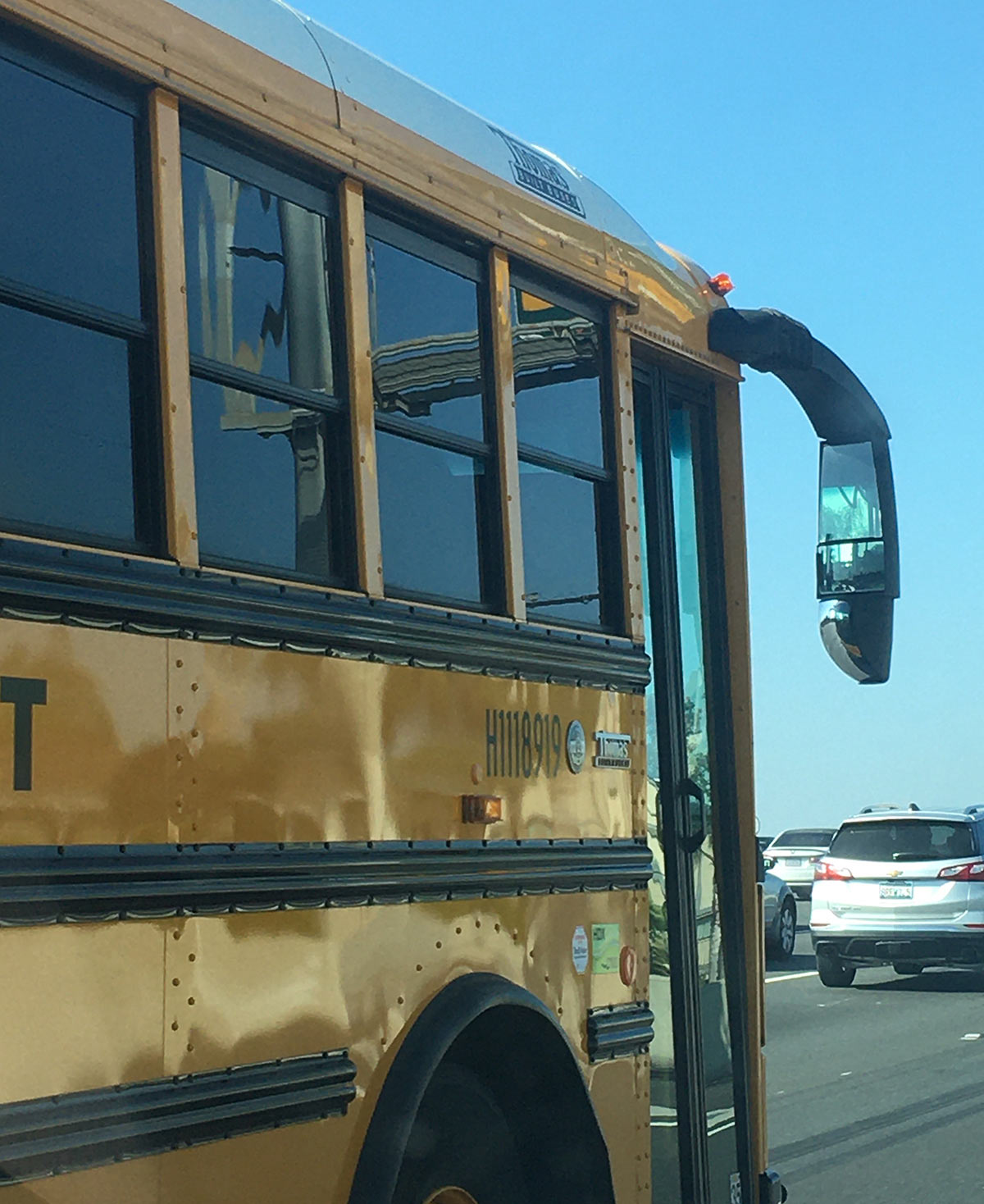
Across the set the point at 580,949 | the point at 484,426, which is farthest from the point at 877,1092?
the point at 484,426

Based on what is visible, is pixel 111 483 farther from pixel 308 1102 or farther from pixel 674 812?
pixel 674 812

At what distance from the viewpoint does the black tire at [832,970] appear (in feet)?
59.2

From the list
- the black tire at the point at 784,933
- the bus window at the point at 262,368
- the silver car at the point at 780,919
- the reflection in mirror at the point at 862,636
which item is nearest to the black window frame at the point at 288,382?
the bus window at the point at 262,368

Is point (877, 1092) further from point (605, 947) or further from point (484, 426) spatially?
point (484, 426)

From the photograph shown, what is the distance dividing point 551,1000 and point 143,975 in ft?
4.74

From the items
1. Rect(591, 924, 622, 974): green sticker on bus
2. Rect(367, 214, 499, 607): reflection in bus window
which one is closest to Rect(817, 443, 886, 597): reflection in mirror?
Rect(591, 924, 622, 974): green sticker on bus

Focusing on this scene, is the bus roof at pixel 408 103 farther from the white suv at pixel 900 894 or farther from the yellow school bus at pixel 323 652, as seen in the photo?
the white suv at pixel 900 894

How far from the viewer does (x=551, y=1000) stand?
4.19 meters

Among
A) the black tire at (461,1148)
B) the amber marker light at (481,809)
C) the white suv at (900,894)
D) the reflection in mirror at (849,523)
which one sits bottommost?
the white suv at (900,894)

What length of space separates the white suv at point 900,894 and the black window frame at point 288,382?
14.5m

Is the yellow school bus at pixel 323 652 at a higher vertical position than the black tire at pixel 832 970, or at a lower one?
higher

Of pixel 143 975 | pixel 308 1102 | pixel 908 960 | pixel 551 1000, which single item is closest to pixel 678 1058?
pixel 551 1000

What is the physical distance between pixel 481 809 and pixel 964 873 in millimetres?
14411

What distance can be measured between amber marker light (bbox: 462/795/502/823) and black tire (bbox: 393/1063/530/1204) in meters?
0.51
